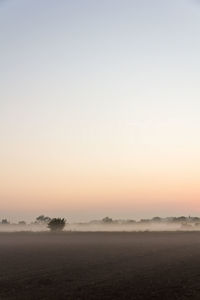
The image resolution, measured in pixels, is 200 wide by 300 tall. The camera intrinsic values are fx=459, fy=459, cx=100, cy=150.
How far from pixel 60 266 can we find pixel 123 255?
9788 millimetres

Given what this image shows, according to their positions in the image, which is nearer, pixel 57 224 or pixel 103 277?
pixel 103 277

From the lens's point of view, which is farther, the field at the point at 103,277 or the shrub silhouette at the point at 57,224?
the shrub silhouette at the point at 57,224

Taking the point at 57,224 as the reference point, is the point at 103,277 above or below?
below

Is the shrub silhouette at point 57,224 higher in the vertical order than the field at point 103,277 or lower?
higher

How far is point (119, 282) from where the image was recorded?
2820cm

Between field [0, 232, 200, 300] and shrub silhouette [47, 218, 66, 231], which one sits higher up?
shrub silhouette [47, 218, 66, 231]

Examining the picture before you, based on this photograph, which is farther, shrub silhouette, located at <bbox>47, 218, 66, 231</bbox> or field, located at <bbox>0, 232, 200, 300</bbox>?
shrub silhouette, located at <bbox>47, 218, 66, 231</bbox>

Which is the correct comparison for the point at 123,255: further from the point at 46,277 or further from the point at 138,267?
the point at 46,277

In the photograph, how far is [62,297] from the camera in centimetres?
2442

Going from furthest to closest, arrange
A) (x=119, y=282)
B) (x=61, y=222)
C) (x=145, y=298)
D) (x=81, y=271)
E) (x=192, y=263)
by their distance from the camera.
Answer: (x=61, y=222)
(x=192, y=263)
(x=81, y=271)
(x=119, y=282)
(x=145, y=298)

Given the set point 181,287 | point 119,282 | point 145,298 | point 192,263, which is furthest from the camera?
point 192,263

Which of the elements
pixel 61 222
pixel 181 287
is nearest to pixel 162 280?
pixel 181 287

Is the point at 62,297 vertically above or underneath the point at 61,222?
underneath

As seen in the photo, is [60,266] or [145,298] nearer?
[145,298]
